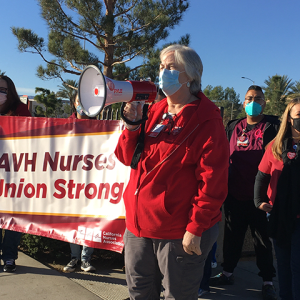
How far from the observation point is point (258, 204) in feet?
9.14

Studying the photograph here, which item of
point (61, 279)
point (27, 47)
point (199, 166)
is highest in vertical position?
point (27, 47)

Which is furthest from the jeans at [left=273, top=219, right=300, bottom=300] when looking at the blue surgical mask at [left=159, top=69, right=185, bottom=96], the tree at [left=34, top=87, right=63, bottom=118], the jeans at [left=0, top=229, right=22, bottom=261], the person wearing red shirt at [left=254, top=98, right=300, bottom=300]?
the tree at [left=34, top=87, right=63, bottom=118]

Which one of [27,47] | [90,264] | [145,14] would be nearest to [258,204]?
[90,264]

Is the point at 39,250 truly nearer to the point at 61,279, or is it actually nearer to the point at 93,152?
the point at 61,279

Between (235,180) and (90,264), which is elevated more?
(235,180)

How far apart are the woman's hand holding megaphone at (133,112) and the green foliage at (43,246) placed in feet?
8.21

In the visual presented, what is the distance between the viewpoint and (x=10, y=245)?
141 inches

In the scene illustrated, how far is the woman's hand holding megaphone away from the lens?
77.3 inches

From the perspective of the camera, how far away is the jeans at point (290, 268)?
2.42 m

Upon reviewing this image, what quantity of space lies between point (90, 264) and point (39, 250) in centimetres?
80

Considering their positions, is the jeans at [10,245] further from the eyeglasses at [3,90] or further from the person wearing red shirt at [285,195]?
the person wearing red shirt at [285,195]

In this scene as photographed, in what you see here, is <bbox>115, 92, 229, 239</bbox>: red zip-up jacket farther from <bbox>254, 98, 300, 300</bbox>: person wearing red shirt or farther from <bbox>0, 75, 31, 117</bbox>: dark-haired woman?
<bbox>0, 75, 31, 117</bbox>: dark-haired woman

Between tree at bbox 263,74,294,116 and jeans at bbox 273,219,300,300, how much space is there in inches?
1647

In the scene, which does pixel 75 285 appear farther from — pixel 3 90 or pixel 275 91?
pixel 275 91
